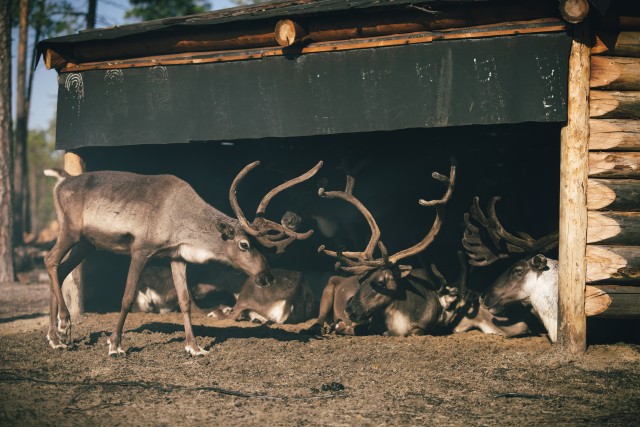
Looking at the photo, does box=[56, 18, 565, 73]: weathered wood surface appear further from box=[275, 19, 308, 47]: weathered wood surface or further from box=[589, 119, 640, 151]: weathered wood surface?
box=[589, 119, 640, 151]: weathered wood surface

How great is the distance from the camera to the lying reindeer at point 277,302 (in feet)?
34.5

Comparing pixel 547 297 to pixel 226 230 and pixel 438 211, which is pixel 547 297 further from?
pixel 226 230

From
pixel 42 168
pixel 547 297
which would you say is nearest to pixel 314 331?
pixel 547 297

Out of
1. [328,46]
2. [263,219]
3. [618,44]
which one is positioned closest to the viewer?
[618,44]

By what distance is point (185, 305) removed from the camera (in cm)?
861

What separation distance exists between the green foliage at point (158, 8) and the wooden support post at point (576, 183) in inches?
868

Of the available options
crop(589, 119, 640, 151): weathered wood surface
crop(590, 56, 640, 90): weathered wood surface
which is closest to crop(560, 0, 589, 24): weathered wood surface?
crop(590, 56, 640, 90): weathered wood surface

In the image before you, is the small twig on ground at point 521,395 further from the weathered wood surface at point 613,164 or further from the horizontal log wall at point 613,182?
the weathered wood surface at point 613,164

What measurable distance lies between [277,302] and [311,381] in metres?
3.63

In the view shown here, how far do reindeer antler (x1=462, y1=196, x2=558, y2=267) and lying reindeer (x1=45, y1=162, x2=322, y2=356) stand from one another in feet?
9.56

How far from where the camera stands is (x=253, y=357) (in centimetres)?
802

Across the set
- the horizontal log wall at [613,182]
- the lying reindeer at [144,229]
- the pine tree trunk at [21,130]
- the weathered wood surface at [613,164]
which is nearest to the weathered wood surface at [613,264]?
the horizontal log wall at [613,182]

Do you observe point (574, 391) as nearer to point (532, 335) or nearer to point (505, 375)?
point (505, 375)

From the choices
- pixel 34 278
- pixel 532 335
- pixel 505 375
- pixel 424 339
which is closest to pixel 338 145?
pixel 424 339
